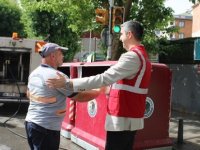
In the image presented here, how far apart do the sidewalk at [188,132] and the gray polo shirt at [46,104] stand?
16.5ft

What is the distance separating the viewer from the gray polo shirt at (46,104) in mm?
4008

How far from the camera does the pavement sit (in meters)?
8.50

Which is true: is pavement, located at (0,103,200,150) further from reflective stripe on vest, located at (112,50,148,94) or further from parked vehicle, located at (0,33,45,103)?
reflective stripe on vest, located at (112,50,148,94)

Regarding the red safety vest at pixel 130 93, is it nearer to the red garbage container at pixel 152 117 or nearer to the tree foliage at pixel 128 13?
the red garbage container at pixel 152 117

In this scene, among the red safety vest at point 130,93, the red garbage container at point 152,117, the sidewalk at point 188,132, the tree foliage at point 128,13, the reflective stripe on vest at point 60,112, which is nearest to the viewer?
the red safety vest at point 130,93

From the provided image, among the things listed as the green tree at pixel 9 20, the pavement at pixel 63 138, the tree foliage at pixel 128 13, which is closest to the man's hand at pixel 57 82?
the pavement at pixel 63 138

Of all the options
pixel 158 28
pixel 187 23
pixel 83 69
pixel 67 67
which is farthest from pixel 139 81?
pixel 187 23

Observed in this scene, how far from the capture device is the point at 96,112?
→ 773cm

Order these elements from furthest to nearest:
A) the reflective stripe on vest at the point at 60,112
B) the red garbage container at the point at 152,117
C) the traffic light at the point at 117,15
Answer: the traffic light at the point at 117,15 → the red garbage container at the point at 152,117 → the reflective stripe on vest at the point at 60,112

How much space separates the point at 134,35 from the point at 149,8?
1137 centimetres

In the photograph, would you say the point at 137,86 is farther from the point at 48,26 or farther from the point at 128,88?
the point at 48,26

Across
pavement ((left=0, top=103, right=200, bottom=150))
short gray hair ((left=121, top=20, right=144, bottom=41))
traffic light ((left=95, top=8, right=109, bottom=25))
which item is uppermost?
traffic light ((left=95, top=8, right=109, bottom=25))

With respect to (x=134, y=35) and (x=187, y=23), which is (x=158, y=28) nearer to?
(x=134, y=35)

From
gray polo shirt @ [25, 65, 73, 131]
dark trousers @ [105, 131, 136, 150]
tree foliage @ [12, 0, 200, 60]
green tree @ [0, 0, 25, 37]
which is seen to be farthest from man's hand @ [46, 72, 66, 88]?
green tree @ [0, 0, 25, 37]
